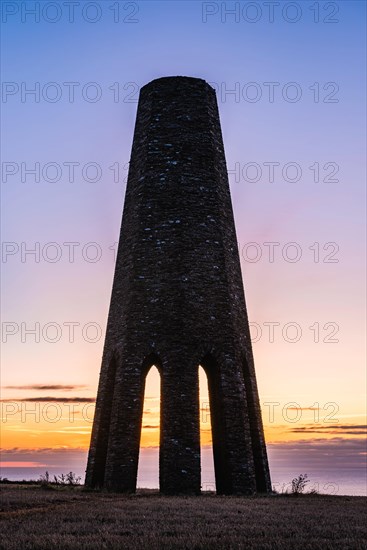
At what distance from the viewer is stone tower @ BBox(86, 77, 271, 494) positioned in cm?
2044

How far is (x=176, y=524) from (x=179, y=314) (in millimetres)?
9637

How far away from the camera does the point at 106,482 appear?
20.5 metres

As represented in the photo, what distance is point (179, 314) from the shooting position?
21.0 meters

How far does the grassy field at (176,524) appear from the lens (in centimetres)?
995

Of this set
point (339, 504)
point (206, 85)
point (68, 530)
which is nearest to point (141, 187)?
point (206, 85)

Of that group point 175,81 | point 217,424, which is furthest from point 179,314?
point 175,81

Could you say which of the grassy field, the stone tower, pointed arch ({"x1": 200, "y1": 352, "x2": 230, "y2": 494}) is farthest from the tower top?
the grassy field

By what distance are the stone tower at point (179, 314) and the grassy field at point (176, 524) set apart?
3.15 m

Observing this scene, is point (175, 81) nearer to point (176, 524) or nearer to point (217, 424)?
point (217, 424)

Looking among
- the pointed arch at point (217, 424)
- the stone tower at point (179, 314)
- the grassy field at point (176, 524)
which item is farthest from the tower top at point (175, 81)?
the grassy field at point (176, 524)

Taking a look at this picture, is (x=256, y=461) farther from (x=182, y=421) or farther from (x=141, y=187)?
(x=141, y=187)

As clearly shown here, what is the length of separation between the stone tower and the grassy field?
10.3 feet

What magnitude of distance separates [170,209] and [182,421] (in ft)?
23.0

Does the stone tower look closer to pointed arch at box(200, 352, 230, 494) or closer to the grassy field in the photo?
pointed arch at box(200, 352, 230, 494)
